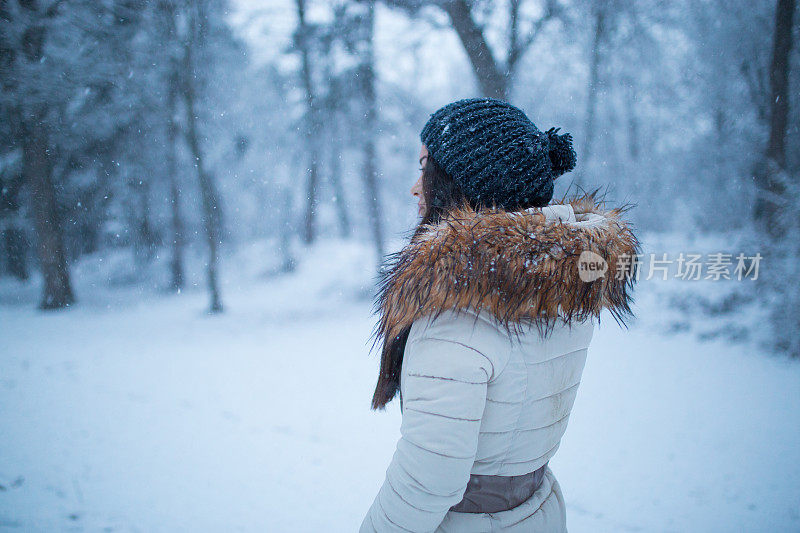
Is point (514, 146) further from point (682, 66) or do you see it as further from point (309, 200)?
point (309, 200)

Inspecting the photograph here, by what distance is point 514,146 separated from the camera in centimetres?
116

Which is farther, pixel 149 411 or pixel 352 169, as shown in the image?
pixel 352 169

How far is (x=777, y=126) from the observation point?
17.7 feet

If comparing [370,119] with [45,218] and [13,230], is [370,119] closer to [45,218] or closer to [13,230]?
[45,218]

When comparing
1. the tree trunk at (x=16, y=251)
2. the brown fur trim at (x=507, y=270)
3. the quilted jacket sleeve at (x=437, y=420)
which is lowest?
the tree trunk at (x=16, y=251)

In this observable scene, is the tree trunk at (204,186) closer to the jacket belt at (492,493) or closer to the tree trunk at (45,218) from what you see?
the tree trunk at (45,218)

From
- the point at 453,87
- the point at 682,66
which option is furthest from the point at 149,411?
the point at 682,66

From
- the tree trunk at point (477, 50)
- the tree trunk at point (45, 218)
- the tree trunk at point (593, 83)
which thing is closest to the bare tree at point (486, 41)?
the tree trunk at point (477, 50)

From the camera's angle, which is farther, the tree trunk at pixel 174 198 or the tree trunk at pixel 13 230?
the tree trunk at pixel 174 198

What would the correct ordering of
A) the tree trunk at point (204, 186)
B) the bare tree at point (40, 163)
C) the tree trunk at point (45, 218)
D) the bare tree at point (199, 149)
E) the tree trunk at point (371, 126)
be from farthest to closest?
the tree trunk at point (204, 186)
the tree trunk at point (371, 126)
the bare tree at point (199, 149)
the tree trunk at point (45, 218)
the bare tree at point (40, 163)

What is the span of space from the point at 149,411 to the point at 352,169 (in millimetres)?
9089

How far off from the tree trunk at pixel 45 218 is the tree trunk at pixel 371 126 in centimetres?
571

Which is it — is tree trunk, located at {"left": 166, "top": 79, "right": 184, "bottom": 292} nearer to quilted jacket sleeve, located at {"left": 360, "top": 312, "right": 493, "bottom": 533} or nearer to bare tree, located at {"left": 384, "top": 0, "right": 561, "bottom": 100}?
bare tree, located at {"left": 384, "top": 0, "right": 561, "bottom": 100}

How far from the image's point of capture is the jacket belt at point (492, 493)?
3.63ft
